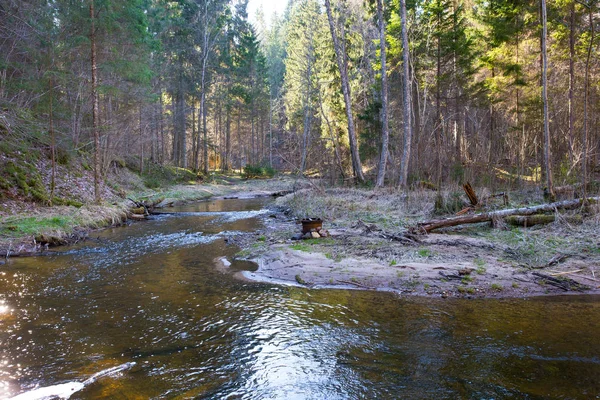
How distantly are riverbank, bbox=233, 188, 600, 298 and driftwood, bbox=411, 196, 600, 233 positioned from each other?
0.27 meters

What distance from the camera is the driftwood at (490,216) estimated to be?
9.95 metres

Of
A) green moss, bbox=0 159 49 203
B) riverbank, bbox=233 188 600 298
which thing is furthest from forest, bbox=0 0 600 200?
riverbank, bbox=233 188 600 298

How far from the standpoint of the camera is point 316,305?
6.34 metres

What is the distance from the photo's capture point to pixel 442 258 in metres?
7.89

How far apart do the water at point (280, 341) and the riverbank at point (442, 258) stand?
0.52 meters

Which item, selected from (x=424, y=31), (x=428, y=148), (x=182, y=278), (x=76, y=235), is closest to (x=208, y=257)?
(x=182, y=278)

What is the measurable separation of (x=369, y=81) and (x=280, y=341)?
85.2ft

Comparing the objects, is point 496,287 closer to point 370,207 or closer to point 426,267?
point 426,267

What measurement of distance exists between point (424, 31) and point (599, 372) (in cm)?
2147

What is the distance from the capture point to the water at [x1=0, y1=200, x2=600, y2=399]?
3953mm

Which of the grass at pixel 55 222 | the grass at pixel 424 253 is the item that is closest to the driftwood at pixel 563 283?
the grass at pixel 424 253

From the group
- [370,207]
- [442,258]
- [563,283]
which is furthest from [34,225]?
[563,283]

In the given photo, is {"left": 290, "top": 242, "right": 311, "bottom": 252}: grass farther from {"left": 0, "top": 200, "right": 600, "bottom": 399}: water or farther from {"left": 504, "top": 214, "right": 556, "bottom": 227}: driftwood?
{"left": 504, "top": 214, "right": 556, "bottom": 227}: driftwood

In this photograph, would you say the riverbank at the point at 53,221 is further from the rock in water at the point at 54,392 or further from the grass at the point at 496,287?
the grass at the point at 496,287
